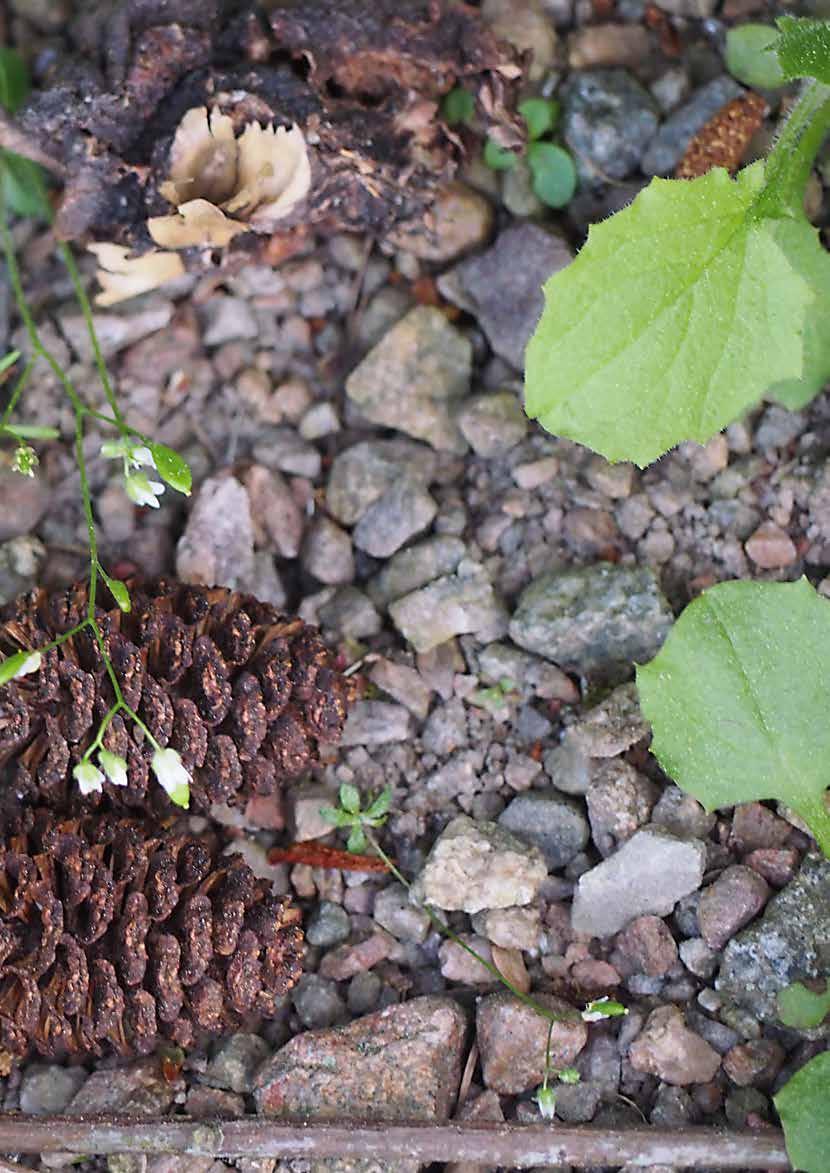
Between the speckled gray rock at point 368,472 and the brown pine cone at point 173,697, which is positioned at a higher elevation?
the speckled gray rock at point 368,472

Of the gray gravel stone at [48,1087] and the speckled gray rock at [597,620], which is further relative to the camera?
the speckled gray rock at [597,620]

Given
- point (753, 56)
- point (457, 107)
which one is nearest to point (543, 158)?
point (457, 107)

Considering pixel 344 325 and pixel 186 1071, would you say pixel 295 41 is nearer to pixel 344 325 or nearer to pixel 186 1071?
pixel 344 325

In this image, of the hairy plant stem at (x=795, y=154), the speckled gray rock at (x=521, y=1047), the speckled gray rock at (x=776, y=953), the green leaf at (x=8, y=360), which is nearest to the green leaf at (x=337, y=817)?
the speckled gray rock at (x=521, y=1047)

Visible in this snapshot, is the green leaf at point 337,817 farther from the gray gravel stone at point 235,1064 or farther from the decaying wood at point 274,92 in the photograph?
the decaying wood at point 274,92

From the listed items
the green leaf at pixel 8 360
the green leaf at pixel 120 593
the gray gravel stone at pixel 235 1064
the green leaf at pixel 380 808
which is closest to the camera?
the green leaf at pixel 120 593

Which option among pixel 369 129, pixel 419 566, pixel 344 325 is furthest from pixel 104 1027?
pixel 369 129
